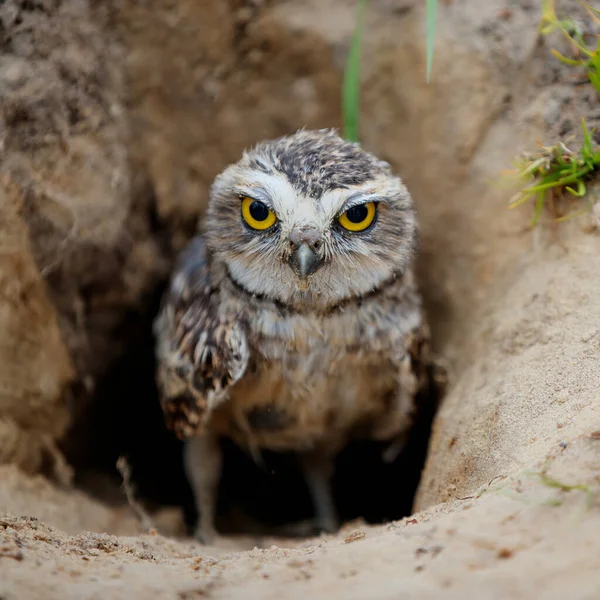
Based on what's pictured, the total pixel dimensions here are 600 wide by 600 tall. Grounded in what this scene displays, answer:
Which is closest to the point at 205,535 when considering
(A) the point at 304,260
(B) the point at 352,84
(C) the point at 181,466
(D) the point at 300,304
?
(C) the point at 181,466

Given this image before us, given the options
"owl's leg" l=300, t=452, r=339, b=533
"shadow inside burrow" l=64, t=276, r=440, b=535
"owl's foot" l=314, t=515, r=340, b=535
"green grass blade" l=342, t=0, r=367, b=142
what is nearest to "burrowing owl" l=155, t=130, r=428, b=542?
"green grass blade" l=342, t=0, r=367, b=142

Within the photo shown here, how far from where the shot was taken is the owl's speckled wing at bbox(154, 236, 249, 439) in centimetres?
308

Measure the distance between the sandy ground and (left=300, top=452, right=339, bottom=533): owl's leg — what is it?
568 mm

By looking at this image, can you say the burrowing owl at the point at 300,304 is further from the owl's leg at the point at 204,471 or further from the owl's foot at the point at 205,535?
the owl's foot at the point at 205,535

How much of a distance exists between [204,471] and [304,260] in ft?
5.53

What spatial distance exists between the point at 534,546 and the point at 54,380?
2.66 m

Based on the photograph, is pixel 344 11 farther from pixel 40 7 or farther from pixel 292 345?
pixel 292 345

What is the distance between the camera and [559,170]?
9.77 ft

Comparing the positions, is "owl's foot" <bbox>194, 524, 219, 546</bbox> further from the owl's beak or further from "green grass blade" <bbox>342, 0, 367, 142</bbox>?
"green grass blade" <bbox>342, 0, 367, 142</bbox>

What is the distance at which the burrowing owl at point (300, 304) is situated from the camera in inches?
113

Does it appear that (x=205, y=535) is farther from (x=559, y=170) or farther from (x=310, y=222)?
(x=559, y=170)

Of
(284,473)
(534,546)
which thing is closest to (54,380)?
(284,473)

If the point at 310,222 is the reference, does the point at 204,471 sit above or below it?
below

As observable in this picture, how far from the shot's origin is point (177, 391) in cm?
333
